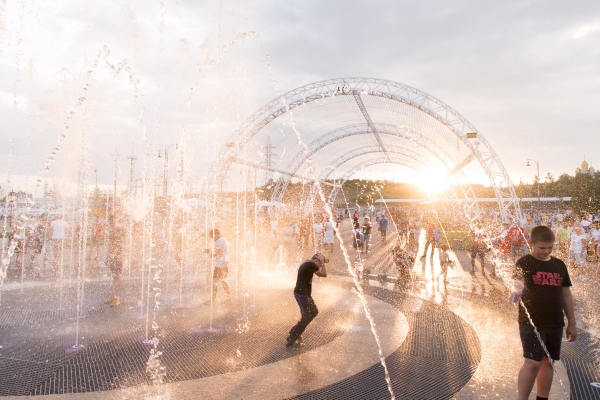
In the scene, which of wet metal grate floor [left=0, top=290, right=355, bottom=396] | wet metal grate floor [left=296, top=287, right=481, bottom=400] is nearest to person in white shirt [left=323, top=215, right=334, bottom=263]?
wet metal grate floor [left=0, top=290, right=355, bottom=396]

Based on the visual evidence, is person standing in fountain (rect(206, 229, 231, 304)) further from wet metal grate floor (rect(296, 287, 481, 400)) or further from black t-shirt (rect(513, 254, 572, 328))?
black t-shirt (rect(513, 254, 572, 328))

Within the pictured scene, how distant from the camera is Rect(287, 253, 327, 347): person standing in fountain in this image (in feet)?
17.5

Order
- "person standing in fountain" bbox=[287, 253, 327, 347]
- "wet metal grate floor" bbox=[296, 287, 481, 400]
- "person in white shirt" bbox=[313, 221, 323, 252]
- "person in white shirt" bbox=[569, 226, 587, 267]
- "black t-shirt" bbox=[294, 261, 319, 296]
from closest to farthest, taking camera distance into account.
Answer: "wet metal grate floor" bbox=[296, 287, 481, 400] < "person standing in fountain" bbox=[287, 253, 327, 347] < "black t-shirt" bbox=[294, 261, 319, 296] < "person in white shirt" bbox=[569, 226, 587, 267] < "person in white shirt" bbox=[313, 221, 323, 252]

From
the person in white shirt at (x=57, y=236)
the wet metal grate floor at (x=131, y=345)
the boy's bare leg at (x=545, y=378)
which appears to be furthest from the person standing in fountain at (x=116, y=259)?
the boy's bare leg at (x=545, y=378)

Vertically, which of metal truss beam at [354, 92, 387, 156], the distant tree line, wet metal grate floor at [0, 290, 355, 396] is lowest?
wet metal grate floor at [0, 290, 355, 396]

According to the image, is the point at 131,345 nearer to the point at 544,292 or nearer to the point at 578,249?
the point at 544,292

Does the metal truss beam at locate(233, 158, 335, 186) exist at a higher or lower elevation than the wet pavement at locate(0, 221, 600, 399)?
higher

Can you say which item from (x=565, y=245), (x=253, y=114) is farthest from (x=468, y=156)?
(x=253, y=114)

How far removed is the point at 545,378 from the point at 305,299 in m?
2.93

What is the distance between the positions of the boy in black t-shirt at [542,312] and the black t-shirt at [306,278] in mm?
2674

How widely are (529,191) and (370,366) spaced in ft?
330

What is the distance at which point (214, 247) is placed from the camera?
7523mm

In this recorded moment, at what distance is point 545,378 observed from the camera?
3.45 m

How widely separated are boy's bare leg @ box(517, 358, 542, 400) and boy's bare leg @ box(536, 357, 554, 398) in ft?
0.40
